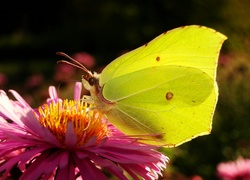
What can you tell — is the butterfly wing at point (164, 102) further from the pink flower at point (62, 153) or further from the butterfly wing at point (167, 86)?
the pink flower at point (62, 153)

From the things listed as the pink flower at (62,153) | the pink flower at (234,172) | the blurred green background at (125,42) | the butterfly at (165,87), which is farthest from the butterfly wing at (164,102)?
the pink flower at (234,172)

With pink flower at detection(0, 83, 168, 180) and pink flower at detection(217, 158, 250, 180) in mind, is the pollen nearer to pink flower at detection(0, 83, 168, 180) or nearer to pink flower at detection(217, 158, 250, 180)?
pink flower at detection(0, 83, 168, 180)

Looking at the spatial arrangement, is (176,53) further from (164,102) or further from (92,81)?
(92,81)

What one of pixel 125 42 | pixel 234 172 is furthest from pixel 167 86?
pixel 125 42

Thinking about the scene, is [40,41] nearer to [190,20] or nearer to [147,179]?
[190,20]

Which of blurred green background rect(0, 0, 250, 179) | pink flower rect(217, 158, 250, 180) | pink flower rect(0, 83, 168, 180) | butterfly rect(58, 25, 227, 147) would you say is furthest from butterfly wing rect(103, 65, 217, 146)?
pink flower rect(217, 158, 250, 180)

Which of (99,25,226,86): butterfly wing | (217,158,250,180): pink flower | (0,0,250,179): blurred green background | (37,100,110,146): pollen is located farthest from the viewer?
(0,0,250,179): blurred green background

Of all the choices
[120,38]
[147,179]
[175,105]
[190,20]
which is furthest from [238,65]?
[120,38]
